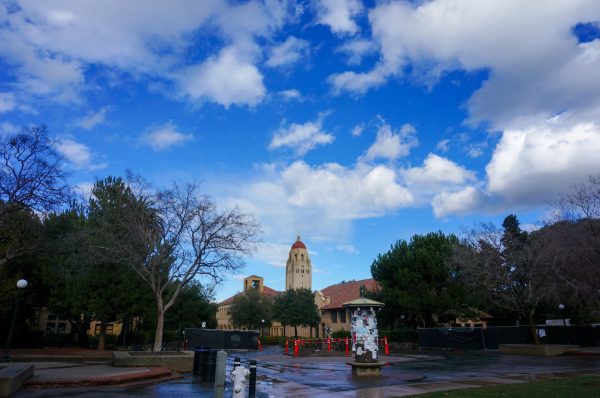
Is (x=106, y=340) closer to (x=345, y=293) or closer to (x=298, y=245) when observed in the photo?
(x=345, y=293)

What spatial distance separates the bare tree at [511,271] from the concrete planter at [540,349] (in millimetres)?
1186

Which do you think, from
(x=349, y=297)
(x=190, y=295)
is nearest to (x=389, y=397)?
(x=190, y=295)

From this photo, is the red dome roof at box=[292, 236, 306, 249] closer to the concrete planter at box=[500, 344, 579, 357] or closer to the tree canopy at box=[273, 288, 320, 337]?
the tree canopy at box=[273, 288, 320, 337]

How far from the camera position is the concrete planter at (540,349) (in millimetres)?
27469

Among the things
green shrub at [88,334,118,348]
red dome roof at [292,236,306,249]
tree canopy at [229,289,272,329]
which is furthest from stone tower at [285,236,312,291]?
green shrub at [88,334,118,348]

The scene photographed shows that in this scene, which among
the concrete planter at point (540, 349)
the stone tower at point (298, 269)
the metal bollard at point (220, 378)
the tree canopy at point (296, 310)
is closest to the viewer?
the metal bollard at point (220, 378)

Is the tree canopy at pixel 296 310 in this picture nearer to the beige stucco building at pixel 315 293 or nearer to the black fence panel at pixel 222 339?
the beige stucco building at pixel 315 293

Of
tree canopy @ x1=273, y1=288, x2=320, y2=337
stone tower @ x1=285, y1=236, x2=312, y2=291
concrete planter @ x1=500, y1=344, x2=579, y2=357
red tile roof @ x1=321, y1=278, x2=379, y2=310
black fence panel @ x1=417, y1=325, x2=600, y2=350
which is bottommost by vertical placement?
concrete planter @ x1=500, y1=344, x2=579, y2=357

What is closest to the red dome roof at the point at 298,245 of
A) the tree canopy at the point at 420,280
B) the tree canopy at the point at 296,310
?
the tree canopy at the point at 296,310

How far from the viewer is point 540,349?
2788 cm

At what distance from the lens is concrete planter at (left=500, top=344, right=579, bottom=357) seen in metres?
27.5

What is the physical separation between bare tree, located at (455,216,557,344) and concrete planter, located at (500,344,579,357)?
3.89ft

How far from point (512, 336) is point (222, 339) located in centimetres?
2492

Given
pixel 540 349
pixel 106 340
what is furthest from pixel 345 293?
pixel 540 349
